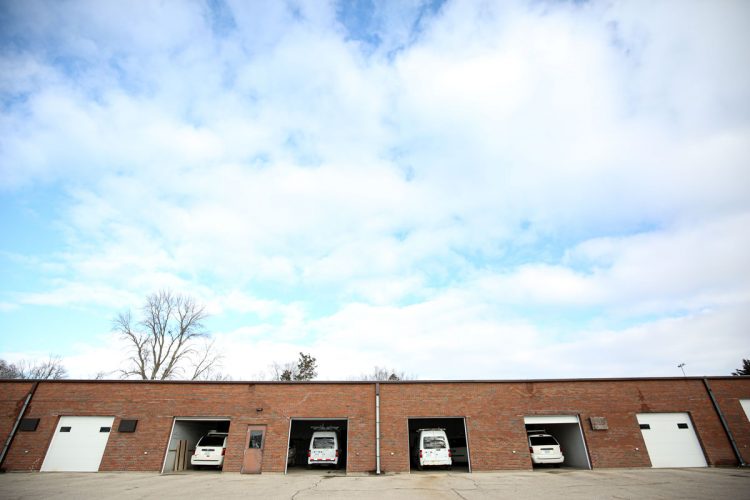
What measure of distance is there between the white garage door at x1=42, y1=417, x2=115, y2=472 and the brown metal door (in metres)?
5.80

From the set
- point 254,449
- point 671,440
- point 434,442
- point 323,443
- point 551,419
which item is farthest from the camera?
point 323,443

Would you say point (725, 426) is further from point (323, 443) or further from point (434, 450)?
point (323, 443)

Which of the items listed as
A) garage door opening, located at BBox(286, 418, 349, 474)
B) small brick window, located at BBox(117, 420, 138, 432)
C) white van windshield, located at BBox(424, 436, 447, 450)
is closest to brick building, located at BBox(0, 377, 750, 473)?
small brick window, located at BBox(117, 420, 138, 432)

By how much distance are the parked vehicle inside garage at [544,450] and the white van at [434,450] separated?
358 centimetres

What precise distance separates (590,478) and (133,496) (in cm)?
1353

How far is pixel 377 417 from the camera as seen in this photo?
1516 cm

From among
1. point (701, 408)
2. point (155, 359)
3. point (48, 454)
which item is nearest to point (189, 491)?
point (48, 454)

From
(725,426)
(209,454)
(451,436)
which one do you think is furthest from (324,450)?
(725,426)

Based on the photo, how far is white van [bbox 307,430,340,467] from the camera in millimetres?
15860

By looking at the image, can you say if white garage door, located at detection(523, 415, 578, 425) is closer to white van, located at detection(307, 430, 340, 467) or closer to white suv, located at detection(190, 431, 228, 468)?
white van, located at detection(307, 430, 340, 467)

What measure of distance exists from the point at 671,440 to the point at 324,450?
14677mm

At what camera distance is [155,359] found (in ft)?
115

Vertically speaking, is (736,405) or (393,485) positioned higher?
(736,405)

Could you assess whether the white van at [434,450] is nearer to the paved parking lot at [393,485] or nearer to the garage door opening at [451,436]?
the paved parking lot at [393,485]
